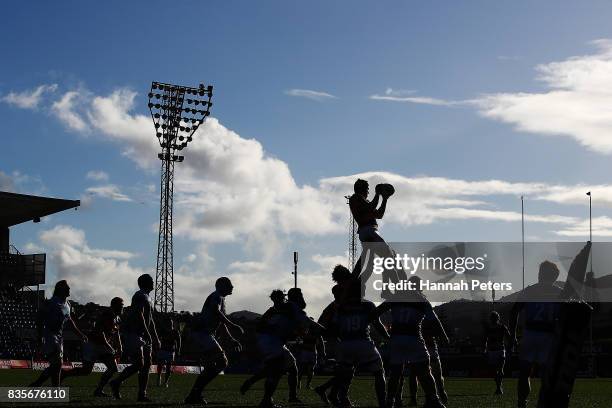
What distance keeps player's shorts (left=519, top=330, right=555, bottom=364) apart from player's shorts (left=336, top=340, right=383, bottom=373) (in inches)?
76.2

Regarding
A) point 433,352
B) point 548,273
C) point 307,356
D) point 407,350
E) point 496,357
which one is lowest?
point 496,357

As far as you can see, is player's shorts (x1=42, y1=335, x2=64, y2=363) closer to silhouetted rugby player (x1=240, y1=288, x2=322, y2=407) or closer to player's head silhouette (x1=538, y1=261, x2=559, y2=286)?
silhouetted rugby player (x1=240, y1=288, x2=322, y2=407)

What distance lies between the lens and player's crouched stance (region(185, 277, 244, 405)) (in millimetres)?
14711

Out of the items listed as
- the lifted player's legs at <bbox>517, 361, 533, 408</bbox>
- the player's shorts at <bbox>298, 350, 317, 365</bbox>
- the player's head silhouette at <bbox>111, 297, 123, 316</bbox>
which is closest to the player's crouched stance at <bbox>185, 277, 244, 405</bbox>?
the player's head silhouette at <bbox>111, 297, 123, 316</bbox>

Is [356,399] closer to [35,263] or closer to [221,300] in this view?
[221,300]

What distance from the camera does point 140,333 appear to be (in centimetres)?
1590

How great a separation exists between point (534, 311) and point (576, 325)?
6.70 metres

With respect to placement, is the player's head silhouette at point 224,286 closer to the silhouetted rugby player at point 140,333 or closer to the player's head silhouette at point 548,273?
the silhouetted rugby player at point 140,333

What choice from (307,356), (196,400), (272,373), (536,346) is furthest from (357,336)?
(307,356)

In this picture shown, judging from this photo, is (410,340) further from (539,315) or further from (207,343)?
(207,343)

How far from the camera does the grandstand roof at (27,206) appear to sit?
185ft

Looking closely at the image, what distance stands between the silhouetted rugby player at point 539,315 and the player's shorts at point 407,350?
1.32m

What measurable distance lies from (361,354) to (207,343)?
3.33 m

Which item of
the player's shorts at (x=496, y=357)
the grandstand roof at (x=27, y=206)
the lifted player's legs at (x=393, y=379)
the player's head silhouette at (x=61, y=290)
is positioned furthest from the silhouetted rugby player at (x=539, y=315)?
the grandstand roof at (x=27, y=206)
